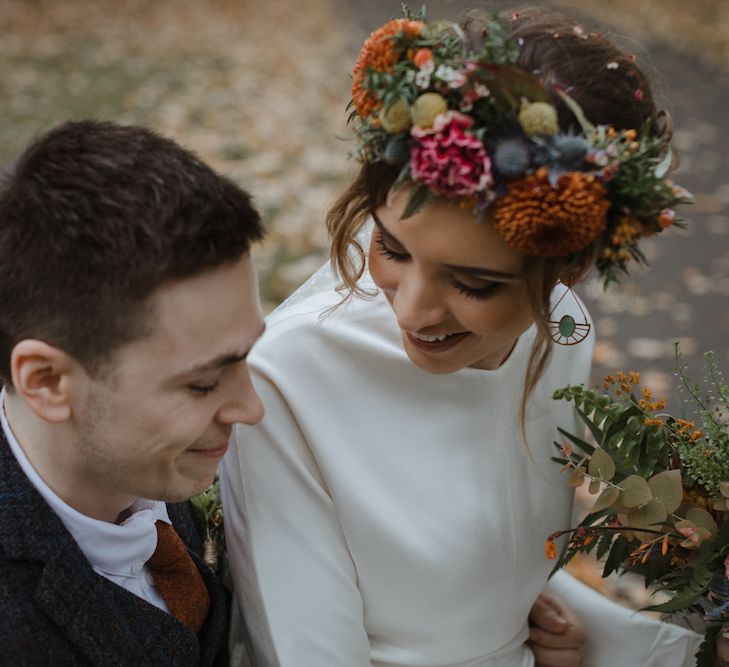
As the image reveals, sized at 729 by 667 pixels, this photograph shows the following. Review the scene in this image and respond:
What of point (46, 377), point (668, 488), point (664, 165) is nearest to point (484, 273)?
point (664, 165)

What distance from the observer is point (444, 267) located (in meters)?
2.08

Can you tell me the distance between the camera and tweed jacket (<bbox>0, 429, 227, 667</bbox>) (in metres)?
1.92

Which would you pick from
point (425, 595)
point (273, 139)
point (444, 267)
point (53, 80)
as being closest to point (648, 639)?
point (425, 595)

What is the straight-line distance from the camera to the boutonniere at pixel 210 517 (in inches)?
107

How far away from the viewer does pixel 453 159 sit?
190 centimetres

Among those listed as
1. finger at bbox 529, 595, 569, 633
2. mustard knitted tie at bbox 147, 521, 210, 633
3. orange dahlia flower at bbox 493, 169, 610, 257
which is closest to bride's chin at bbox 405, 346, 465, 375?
orange dahlia flower at bbox 493, 169, 610, 257

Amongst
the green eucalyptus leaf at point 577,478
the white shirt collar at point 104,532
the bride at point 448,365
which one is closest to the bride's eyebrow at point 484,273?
the bride at point 448,365

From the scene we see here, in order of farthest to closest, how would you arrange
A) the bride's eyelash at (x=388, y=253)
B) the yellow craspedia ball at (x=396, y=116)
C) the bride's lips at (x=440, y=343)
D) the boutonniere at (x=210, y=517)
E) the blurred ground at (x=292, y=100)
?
the blurred ground at (x=292, y=100) → the boutonniere at (x=210, y=517) → the bride's lips at (x=440, y=343) → the bride's eyelash at (x=388, y=253) → the yellow craspedia ball at (x=396, y=116)

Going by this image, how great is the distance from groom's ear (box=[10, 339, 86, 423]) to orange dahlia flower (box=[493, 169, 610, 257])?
35.1 inches

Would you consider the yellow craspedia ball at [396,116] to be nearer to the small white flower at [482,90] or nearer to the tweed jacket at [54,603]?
the small white flower at [482,90]

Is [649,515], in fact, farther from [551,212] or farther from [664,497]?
[551,212]

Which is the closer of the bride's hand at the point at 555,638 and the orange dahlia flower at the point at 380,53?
the orange dahlia flower at the point at 380,53

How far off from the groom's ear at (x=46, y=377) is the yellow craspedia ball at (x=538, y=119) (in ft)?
3.24

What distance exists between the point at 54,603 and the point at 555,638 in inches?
61.0
